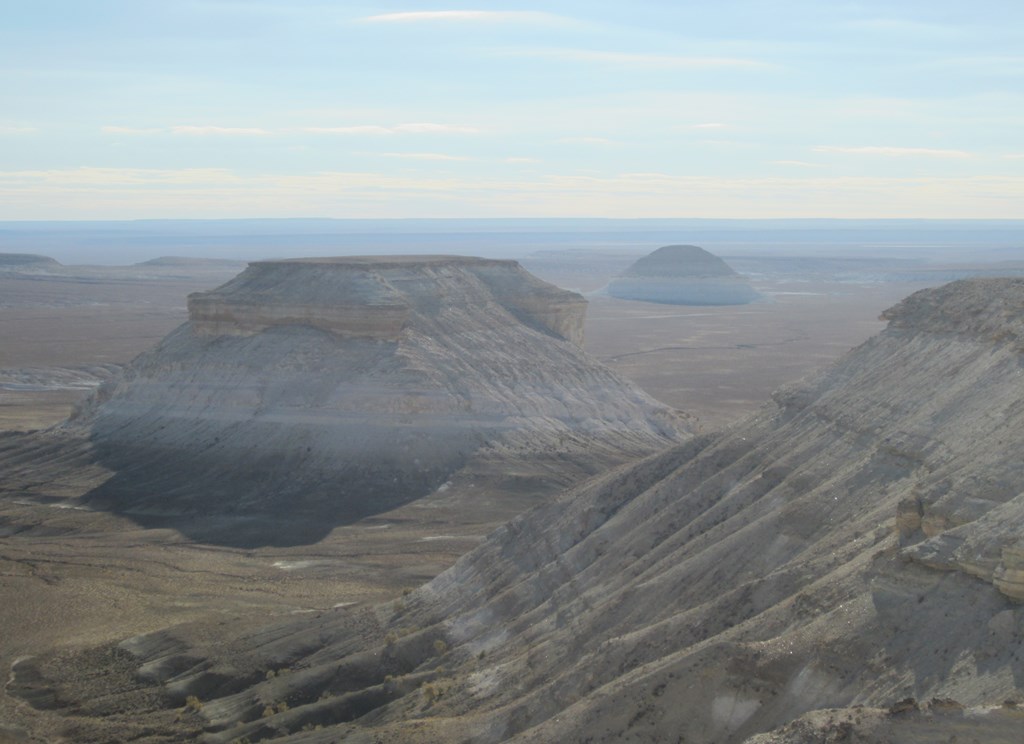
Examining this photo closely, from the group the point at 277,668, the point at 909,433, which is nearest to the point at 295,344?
the point at 277,668

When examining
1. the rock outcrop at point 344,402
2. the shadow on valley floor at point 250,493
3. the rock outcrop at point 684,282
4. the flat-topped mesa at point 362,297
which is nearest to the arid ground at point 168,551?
the shadow on valley floor at point 250,493

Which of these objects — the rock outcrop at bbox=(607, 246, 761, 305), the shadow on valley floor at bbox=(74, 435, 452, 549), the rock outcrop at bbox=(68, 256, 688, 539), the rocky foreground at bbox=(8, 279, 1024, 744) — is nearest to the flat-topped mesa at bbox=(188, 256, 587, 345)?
the rock outcrop at bbox=(68, 256, 688, 539)

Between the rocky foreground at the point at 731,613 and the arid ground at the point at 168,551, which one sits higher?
the rocky foreground at the point at 731,613

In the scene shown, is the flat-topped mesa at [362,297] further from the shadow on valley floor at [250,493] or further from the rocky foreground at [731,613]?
the rocky foreground at [731,613]

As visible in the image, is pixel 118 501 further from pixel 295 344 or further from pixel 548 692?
pixel 548 692

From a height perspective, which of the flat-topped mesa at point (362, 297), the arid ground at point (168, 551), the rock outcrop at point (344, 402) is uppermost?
the flat-topped mesa at point (362, 297)

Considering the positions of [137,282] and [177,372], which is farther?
[137,282]

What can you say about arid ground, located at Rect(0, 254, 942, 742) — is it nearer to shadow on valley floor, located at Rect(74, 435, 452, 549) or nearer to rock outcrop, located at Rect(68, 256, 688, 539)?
shadow on valley floor, located at Rect(74, 435, 452, 549)
